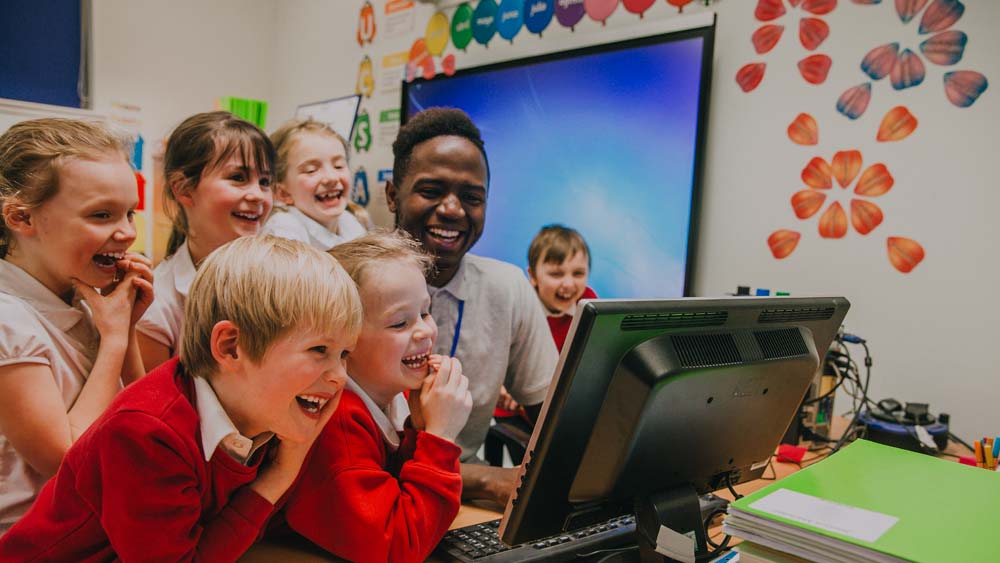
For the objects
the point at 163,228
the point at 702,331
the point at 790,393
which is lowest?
the point at 163,228

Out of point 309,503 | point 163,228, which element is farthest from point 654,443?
point 163,228

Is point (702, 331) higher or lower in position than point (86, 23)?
lower

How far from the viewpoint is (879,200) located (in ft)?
6.89

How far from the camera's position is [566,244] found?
2561 mm

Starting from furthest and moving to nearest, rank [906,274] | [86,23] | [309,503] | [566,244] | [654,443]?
[86,23], [566,244], [906,274], [309,503], [654,443]

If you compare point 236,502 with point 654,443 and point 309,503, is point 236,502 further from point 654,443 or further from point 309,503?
point 654,443

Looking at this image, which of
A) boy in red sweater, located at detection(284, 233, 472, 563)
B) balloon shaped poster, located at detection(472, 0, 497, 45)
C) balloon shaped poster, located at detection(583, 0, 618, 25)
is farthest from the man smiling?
balloon shaped poster, located at detection(472, 0, 497, 45)

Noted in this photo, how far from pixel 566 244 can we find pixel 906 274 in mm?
1073

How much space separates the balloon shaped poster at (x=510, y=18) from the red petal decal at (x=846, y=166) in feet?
4.94

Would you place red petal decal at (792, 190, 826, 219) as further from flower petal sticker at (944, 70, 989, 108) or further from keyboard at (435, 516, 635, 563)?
keyboard at (435, 516, 635, 563)

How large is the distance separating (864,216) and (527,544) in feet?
5.28

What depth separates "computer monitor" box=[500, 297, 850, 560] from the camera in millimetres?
814

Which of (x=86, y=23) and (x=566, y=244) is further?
(x=86, y=23)

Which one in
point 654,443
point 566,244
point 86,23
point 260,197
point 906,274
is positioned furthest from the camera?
point 86,23
